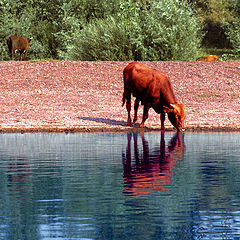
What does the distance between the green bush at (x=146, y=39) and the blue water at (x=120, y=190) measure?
1878 cm

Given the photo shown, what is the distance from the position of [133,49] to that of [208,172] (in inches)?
981

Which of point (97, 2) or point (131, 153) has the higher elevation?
point (97, 2)

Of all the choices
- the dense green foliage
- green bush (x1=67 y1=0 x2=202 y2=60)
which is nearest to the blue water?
green bush (x1=67 y1=0 x2=202 y2=60)

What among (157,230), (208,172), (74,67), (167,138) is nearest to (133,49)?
(74,67)

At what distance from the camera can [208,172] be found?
12328 mm

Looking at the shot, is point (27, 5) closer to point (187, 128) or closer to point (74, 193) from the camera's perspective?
point (187, 128)

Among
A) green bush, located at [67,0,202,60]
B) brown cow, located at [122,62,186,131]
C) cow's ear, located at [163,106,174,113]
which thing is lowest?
cow's ear, located at [163,106,174,113]

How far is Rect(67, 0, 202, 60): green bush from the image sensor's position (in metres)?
36.1

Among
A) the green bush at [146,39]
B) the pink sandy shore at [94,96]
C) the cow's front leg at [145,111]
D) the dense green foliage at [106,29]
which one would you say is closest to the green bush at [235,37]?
the dense green foliage at [106,29]

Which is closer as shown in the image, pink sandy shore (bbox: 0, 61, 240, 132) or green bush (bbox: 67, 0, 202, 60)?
pink sandy shore (bbox: 0, 61, 240, 132)

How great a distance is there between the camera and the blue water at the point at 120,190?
783 cm

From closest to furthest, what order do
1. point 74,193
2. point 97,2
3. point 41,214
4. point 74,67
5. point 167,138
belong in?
point 41,214, point 74,193, point 167,138, point 74,67, point 97,2

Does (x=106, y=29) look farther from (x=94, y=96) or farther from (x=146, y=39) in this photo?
(x=94, y=96)

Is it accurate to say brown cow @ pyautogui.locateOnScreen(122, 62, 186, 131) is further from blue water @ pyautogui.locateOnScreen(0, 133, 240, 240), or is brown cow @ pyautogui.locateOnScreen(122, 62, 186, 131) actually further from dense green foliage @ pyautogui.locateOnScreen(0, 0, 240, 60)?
dense green foliage @ pyautogui.locateOnScreen(0, 0, 240, 60)
